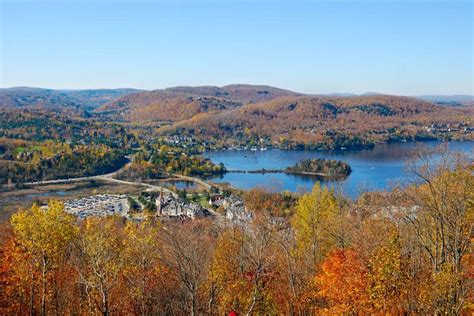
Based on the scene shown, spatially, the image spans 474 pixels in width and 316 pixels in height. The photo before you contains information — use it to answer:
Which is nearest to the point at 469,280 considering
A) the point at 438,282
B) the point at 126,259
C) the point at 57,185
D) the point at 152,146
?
the point at 438,282

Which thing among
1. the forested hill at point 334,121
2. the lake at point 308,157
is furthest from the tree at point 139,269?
the forested hill at point 334,121

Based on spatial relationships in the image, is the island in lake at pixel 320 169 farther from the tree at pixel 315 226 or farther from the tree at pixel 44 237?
the tree at pixel 44 237

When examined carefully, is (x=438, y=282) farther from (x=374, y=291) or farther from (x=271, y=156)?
(x=271, y=156)

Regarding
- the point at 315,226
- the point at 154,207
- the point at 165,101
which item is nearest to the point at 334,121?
the point at 165,101

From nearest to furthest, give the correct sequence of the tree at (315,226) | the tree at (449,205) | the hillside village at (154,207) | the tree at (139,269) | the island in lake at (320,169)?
the tree at (449,205)
the tree at (139,269)
the tree at (315,226)
the hillside village at (154,207)
the island in lake at (320,169)

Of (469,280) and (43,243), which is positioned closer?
(469,280)

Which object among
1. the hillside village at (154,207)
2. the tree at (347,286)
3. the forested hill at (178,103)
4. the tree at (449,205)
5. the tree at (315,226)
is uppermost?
the forested hill at (178,103)

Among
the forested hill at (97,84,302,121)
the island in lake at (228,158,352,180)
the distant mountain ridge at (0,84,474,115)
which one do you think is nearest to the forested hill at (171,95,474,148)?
the forested hill at (97,84,302,121)
